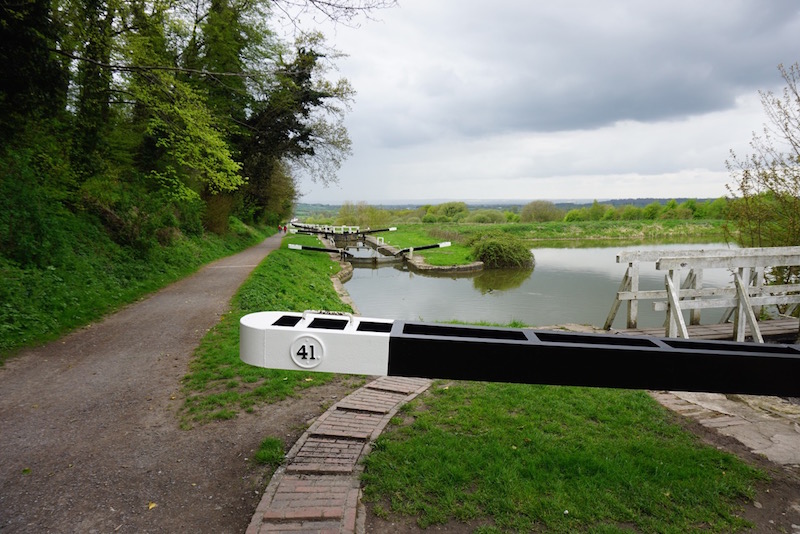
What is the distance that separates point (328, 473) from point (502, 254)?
1823cm

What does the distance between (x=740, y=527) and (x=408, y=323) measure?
85.9 inches

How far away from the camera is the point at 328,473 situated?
9.57 ft

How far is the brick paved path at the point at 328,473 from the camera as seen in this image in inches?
95.9

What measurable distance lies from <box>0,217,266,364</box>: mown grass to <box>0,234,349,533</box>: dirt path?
1.71 ft

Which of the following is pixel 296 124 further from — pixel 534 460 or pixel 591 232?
pixel 591 232

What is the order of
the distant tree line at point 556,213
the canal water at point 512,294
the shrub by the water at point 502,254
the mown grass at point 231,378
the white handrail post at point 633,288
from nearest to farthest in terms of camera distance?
the mown grass at point 231,378, the white handrail post at point 633,288, the canal water at point 512,294, the shrub by the water at point 502,254, the distant tree line at point 556,213

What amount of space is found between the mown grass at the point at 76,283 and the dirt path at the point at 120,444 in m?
0.52

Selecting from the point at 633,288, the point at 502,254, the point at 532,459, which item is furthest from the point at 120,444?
the point at 502,254

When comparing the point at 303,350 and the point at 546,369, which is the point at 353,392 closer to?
the point at 303,350

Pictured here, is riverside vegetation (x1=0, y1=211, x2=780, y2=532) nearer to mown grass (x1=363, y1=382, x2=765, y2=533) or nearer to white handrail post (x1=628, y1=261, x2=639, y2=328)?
mown grass (x1=363, y1=382, x2=765, y2=533)

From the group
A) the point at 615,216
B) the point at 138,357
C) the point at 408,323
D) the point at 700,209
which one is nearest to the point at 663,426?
the point at 408,323

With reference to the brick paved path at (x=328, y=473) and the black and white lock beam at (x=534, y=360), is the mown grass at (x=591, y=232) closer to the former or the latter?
the brick paved path at (x=328, y=473)

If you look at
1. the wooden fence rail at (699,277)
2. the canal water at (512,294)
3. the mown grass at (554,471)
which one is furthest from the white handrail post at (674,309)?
the canal water at (512,294)

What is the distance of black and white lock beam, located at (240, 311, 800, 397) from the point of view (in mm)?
2453
